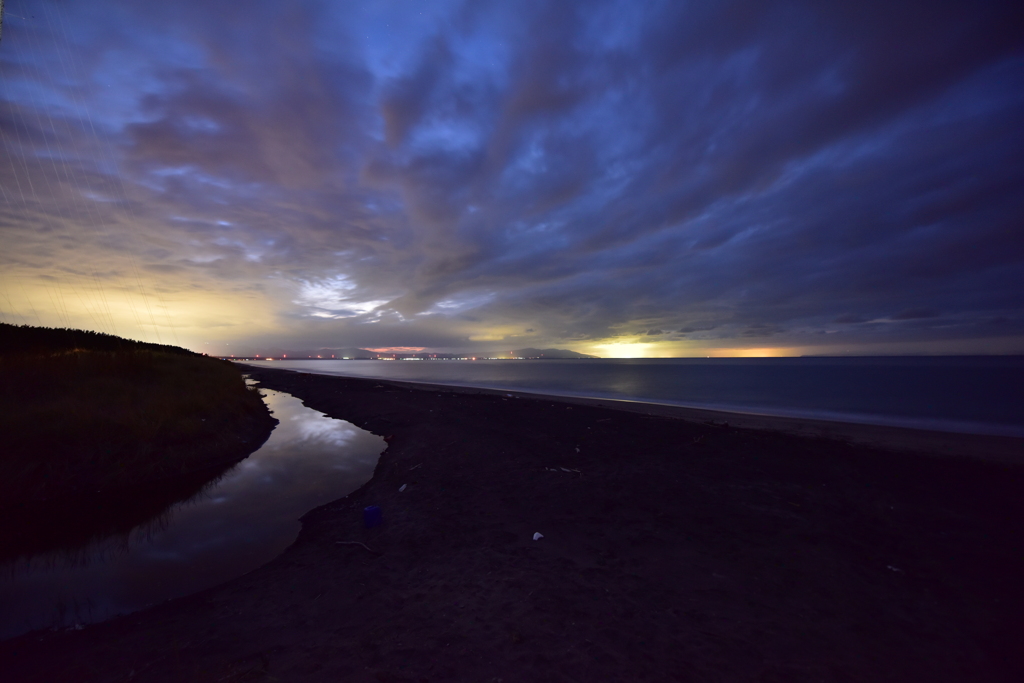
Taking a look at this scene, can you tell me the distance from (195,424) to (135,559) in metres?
8.65

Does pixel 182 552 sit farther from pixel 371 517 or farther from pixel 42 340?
pixel 42 340

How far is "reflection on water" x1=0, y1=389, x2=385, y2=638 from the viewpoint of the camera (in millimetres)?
5535

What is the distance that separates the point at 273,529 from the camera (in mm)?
8320

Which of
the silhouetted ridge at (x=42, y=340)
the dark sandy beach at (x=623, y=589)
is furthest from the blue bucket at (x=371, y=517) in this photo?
the silhouetted ridge at (x=42, y=340)

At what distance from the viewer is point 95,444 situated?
10.6 metres

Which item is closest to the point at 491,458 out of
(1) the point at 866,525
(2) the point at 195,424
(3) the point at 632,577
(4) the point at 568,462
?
(4) the point at 568,462

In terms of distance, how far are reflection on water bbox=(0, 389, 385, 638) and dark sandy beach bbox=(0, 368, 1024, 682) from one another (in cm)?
63

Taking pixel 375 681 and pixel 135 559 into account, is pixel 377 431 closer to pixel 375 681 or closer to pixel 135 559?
pixel 135 559

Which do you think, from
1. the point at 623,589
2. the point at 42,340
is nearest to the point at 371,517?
the point at 623,589

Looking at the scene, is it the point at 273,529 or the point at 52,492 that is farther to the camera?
the point at 52,492

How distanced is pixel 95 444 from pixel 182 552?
6.67 meters

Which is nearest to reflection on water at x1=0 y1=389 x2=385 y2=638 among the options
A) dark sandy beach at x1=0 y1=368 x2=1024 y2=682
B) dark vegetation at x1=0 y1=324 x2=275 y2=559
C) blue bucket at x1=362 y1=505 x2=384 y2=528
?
dark sandy beach at x1=0 y1=368 x2=1024 y2=682

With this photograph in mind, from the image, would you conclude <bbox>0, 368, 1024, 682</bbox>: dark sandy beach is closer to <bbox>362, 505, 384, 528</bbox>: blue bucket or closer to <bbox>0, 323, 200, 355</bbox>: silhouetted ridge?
<bbox>362, 505, 384, 528</bbox>: blue bucket

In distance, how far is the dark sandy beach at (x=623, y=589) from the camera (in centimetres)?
415
